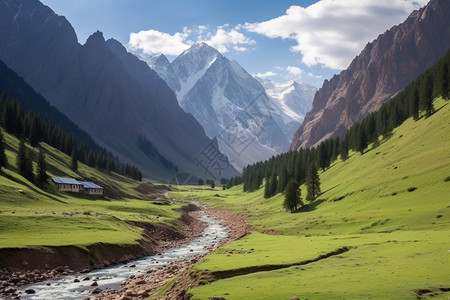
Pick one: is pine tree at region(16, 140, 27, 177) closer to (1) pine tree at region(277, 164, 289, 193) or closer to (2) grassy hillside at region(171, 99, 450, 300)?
(2) grassy hillside at region(171, 99, 450, 300)

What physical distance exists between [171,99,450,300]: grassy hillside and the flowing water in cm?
1146

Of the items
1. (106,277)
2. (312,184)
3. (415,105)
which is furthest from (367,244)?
(415,105)

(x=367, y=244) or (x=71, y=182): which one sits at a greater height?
(x=71, y=182)

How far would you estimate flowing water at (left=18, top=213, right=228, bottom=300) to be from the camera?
37416 millimetres

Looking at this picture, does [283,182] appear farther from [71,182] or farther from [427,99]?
[71,182]

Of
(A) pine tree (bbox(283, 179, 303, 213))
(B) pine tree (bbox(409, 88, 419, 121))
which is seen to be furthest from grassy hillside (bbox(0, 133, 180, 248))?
(B) pine tree (bbox(409, 88, 419, 121))

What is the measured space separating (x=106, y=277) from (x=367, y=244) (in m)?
31.9

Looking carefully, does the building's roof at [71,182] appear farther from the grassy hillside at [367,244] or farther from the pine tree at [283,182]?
the pine tree at [283,182]

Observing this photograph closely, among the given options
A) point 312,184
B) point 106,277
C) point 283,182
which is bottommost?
point 106,277

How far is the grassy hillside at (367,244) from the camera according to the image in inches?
993

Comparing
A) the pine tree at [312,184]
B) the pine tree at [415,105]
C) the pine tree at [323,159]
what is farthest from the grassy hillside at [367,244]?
the pine tree at [323,159]

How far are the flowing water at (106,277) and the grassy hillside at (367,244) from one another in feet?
37.6

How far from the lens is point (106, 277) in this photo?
44875 millimetres

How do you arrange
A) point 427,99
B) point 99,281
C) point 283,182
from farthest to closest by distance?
point 283,182 < point 427,99 < point 99,281
